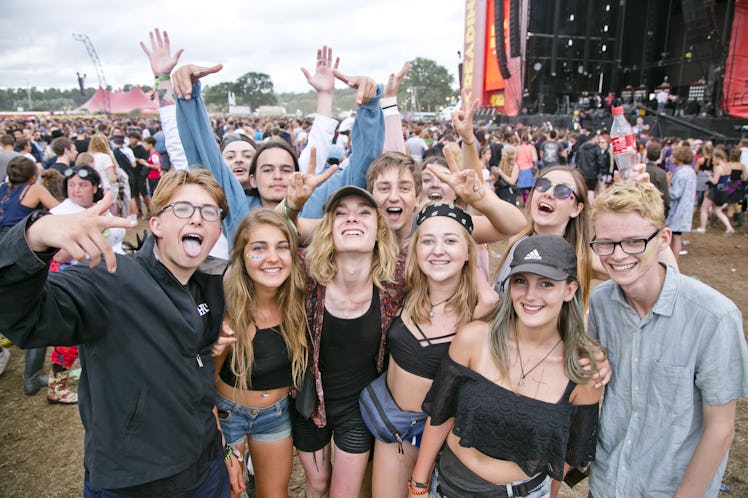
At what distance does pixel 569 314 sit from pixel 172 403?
175cm

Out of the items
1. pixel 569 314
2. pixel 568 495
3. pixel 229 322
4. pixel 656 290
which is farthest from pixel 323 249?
pixel 568 495

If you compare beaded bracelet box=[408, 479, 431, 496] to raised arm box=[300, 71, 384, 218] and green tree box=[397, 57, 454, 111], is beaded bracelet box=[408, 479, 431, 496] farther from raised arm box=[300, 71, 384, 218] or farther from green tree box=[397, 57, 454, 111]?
green tree box=[397, 57, 454, 111]

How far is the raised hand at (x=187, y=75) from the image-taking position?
2717 mm

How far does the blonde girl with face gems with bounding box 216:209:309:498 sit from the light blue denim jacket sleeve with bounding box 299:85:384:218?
2.72 feet

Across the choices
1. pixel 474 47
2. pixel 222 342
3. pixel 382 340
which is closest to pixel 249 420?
pixel 222 342

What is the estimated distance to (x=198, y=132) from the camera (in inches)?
113

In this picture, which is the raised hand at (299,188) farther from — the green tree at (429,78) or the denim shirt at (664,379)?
the green tree at (429,78)

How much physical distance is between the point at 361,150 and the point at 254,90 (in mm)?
107393

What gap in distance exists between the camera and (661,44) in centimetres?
2423

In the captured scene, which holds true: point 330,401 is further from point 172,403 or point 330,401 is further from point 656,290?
point 656,290

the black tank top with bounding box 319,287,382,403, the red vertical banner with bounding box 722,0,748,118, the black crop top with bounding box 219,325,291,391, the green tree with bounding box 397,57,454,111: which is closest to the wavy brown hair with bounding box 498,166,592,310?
the black tank top with bounding box 319,287,382,403

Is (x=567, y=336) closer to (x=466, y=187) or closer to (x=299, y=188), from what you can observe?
(x=466, y=187)

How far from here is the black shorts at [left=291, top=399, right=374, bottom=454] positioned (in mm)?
2445

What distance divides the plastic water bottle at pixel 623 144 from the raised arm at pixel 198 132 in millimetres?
2524
